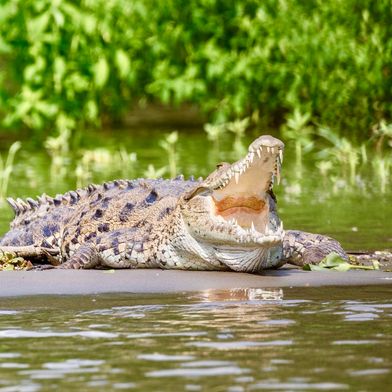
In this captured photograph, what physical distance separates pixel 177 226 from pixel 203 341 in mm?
2716

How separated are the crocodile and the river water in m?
0.64

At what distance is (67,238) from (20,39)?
12242 millimetres

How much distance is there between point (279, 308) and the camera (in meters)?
8.05

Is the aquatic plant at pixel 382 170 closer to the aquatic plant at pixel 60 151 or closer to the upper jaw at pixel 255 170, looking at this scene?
the aquatic plant at pixel 60 151

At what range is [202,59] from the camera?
2509cm

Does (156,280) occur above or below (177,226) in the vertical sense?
below

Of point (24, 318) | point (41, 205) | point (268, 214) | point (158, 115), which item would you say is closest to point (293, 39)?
point (158, 115)

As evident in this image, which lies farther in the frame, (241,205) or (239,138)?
(239,138)

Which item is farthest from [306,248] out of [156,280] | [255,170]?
[156,280]

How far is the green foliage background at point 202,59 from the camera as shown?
20547 mm

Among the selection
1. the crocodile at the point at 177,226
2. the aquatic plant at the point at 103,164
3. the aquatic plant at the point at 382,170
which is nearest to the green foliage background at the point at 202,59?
the aquatic plant at the point at 103,164

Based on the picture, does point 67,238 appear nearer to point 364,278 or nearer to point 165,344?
point 364,278

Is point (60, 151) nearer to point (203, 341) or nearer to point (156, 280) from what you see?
point (156, 280)

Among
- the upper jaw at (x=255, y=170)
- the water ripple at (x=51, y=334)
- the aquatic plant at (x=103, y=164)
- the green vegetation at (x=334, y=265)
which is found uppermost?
the aquatic plant at (x=103, y=164)
